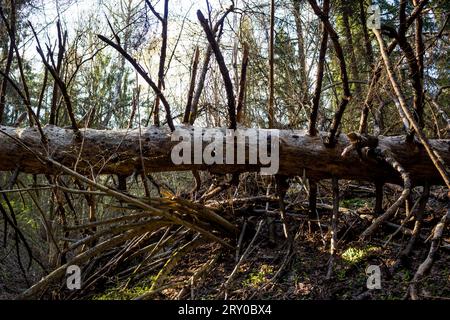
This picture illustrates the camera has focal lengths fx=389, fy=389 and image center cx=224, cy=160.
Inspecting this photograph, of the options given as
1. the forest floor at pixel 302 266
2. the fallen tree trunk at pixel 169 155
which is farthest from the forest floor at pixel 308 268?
the fallen tree trunk at pixel 169 155

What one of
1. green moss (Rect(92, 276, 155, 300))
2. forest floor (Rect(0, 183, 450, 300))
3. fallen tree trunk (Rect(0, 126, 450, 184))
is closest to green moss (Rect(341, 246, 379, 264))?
forest floor (Rect(0, 183, 450, 300))

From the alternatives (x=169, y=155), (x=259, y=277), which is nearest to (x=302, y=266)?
(x=259, y=277)

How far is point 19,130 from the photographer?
2.86 meters

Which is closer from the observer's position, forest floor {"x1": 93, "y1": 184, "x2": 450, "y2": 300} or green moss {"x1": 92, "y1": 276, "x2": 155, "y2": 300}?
forest floor {"x1": 93, "y1": 184, "x2": 450, "y2": 300}

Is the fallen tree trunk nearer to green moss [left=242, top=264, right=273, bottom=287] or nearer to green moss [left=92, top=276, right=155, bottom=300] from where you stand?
green moss [left=242, top=264, right=273, bottom=287]

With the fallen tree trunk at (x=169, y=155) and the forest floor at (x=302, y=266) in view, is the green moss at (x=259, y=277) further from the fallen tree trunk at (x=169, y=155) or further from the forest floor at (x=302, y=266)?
the fallen tree trunk at (x=169, y=155)

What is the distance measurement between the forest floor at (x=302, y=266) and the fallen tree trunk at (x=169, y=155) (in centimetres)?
42

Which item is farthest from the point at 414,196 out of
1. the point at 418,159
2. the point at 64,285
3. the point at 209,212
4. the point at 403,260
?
the point at 64,285

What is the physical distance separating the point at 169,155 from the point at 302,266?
1186mm

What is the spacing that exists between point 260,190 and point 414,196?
1404 mm

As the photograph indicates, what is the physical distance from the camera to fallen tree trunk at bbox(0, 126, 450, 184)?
2.68 meters

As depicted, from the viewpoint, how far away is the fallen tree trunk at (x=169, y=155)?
2.68 meters

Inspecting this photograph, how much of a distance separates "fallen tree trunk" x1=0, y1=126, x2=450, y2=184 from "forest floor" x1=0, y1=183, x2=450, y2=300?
1.37ft
